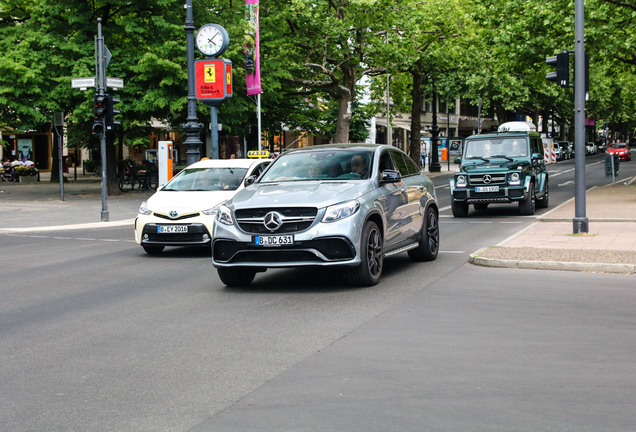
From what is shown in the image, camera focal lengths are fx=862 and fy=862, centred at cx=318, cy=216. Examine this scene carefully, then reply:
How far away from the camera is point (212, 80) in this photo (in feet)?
80.1

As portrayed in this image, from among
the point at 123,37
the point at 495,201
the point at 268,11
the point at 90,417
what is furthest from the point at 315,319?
the point at 268,11

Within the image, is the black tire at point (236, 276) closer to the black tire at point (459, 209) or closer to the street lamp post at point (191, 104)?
the black tire at point (459, 209)

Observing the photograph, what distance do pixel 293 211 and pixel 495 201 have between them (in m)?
12.2

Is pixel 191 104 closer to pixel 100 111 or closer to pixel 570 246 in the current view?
pixel 100 111

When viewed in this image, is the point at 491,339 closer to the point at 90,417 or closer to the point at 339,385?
the point at 339,385

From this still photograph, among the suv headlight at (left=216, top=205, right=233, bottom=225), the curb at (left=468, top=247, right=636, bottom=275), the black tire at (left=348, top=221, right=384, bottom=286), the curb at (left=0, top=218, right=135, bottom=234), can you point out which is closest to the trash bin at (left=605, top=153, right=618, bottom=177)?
the curb at (left=0, top=218, right=135, bottom=234)

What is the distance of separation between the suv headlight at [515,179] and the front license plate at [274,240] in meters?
12.2

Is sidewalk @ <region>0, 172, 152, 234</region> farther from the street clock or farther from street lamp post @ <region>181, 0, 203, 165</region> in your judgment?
the street clock

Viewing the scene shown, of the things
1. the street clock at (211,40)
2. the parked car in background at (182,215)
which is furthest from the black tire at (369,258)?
the street clock at (211,40)

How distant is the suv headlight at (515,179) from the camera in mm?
20516

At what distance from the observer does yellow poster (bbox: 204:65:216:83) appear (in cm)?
2441

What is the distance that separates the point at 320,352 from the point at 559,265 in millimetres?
5648

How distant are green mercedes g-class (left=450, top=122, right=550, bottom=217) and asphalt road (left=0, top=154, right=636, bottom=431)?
9.53m

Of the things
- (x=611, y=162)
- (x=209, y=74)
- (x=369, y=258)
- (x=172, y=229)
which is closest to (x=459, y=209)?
(x=209, y=74)
